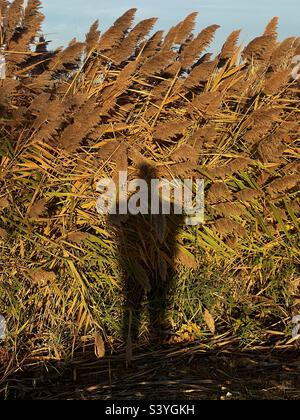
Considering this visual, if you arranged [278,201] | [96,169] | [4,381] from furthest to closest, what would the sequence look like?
[278,201] → [96,169] → [4,381]

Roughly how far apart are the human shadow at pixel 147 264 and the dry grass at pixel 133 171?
0.05 m

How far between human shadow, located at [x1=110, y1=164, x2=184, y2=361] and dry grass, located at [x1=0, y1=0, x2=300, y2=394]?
5 cm

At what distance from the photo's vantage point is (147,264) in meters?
4.57

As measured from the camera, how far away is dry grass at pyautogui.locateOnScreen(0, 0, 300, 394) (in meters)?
4.40

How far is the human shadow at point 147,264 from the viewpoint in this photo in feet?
14.6

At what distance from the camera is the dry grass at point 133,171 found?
14.4ft

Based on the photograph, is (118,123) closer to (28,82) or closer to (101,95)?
(101,95)

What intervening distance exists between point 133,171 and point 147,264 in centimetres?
53

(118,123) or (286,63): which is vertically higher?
(286,63)

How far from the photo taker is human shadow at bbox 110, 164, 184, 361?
4449 mm

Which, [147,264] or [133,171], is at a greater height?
[133,171]

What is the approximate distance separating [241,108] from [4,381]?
222 cm
